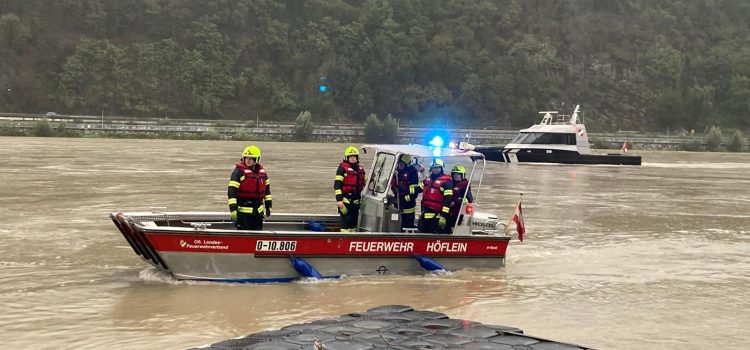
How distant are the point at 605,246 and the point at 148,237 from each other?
9201mm

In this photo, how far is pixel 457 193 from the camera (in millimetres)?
12781

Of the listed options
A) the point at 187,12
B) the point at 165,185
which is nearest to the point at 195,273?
the point at 165,185

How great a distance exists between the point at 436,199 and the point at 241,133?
5647 centimetres

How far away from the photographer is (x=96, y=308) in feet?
32.9

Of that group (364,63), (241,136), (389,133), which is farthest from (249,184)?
(364,63)

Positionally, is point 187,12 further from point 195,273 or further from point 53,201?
point 195,273

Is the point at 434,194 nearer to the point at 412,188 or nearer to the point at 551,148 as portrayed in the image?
the point at 412,188

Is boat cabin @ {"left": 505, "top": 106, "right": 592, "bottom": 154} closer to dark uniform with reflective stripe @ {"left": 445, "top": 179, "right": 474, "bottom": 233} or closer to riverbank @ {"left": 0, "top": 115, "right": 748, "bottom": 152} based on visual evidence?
riverbank @ {"left": 0, "top": 115, "right": 748, "bottom": 152}

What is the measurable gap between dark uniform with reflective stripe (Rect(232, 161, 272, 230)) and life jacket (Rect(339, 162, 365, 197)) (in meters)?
1.48

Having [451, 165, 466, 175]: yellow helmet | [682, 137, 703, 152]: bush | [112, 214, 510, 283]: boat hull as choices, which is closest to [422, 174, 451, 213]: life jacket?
[451, 165, 466, 175]: yellow helmet

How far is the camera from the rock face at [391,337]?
6.96m

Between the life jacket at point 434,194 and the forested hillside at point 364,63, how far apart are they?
71.7 m

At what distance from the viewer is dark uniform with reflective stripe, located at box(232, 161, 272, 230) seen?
1131cm

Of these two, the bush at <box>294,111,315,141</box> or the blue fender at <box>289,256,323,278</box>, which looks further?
the bush at <box>294,111,315,141</box>
